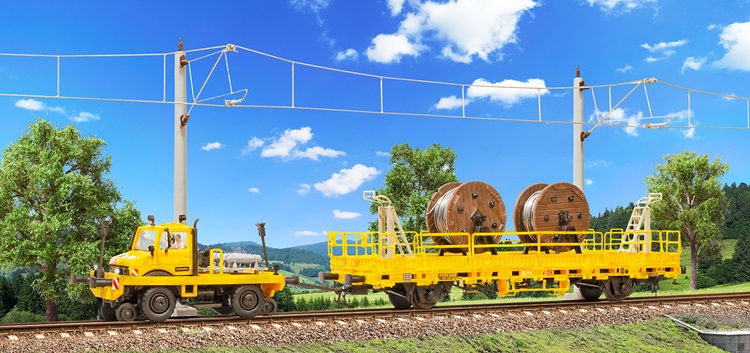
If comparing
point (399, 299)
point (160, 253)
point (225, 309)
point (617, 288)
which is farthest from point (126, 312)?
point (617, 288)

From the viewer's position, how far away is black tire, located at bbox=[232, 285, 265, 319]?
59.1 ft

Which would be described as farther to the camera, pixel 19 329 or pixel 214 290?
pixel 214 290

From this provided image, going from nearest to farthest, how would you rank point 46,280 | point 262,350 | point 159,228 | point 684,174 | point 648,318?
point 262,350 < point 159,228 < point 648,318 < point 46,280 < point 684,174

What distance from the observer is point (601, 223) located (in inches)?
2702

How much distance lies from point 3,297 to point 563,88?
3149 centimetres

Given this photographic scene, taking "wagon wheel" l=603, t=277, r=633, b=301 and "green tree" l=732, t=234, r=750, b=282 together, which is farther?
"green tree" l=732, t=234, r=750, b=282

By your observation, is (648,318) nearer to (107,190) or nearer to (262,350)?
(262,350)

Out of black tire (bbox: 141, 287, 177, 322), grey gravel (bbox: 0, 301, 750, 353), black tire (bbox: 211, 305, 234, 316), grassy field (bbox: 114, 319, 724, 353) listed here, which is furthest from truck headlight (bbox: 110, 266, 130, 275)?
grassy field (bbox: 114, 319, 724, 353)

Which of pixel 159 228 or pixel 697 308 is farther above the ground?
pixel 159 228

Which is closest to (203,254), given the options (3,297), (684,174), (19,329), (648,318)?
(19,329)

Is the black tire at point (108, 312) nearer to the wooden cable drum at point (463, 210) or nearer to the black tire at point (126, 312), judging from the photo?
the black tire at point (126, 312)

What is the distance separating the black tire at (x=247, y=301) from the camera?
18.0 meters

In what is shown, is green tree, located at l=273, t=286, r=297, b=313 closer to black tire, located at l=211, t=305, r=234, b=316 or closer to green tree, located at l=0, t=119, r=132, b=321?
green tree, located at l=0, t=119, r=132, b=321

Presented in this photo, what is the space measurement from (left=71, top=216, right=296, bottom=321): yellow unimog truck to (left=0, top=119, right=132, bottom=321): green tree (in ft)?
41.3
